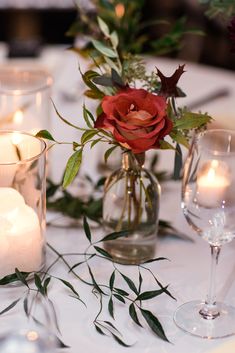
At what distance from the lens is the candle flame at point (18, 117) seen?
1.52 metres

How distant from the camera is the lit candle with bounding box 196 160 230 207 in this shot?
40.5 inches

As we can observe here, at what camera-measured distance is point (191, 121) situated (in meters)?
1.08

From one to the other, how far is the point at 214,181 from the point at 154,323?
22 cm

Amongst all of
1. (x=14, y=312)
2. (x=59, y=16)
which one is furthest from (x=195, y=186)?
(x=59, y=16)

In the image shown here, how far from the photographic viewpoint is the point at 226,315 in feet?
3.56

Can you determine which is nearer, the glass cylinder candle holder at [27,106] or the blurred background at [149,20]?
the glass cylinder candle holder at [27,106]

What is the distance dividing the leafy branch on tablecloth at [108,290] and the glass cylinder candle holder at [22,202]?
0.11ft

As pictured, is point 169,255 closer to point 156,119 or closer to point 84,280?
point 84,280

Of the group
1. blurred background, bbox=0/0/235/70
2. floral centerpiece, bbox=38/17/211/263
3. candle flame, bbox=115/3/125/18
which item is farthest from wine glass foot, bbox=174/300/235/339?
blurred background, bbox=0/0/235/70

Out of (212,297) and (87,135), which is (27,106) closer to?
(87,135)

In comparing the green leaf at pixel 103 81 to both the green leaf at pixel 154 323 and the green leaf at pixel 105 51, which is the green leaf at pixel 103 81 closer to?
the green leaf at pixel 105 51

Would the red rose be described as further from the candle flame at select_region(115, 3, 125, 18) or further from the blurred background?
the blurred background

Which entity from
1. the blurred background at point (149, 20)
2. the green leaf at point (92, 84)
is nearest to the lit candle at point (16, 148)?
the green leaf at point (92, 84)

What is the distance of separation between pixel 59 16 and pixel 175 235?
3.44m
